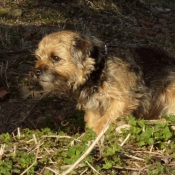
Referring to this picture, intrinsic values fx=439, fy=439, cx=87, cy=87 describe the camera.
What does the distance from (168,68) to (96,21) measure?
497 cm

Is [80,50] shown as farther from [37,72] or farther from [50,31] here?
[50,31]

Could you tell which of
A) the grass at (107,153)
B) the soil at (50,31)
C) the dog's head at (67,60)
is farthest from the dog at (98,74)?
the grass at (107,153)

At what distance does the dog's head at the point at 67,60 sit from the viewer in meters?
5.10

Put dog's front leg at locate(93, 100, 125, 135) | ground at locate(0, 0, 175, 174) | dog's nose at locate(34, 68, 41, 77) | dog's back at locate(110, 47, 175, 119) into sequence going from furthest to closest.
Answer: ground at locate(0, 0, 175, 174) < dog's back at locate(110, 47, 175, 119) < dog's front leg at locate(93, 100, 125, 135) < dog's nose at locate(34, 68, 41, 77)

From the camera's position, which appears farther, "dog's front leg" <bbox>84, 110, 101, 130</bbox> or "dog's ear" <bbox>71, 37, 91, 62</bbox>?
"dog's front leg" <bbox>84, 110, 101, 130</bbox>

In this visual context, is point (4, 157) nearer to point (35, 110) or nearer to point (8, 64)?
point (35, 110)

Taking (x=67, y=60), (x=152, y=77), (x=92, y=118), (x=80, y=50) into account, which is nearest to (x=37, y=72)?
(x=67, y=60)

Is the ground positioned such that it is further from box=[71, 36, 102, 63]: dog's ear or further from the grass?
the grass

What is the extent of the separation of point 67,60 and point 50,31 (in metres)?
4.18

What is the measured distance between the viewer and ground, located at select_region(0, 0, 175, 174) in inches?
265

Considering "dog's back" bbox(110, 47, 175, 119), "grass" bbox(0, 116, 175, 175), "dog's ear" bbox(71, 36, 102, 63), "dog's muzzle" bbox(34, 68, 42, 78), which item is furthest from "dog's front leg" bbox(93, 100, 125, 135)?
"grass" bbox(0, 116, 175, 175)

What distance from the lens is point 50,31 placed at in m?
9.23

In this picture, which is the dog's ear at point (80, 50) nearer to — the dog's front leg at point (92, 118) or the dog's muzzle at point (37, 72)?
the dog's muzzle at point (37, 72)

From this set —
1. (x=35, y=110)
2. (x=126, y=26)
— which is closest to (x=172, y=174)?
(x=35, y=110)
